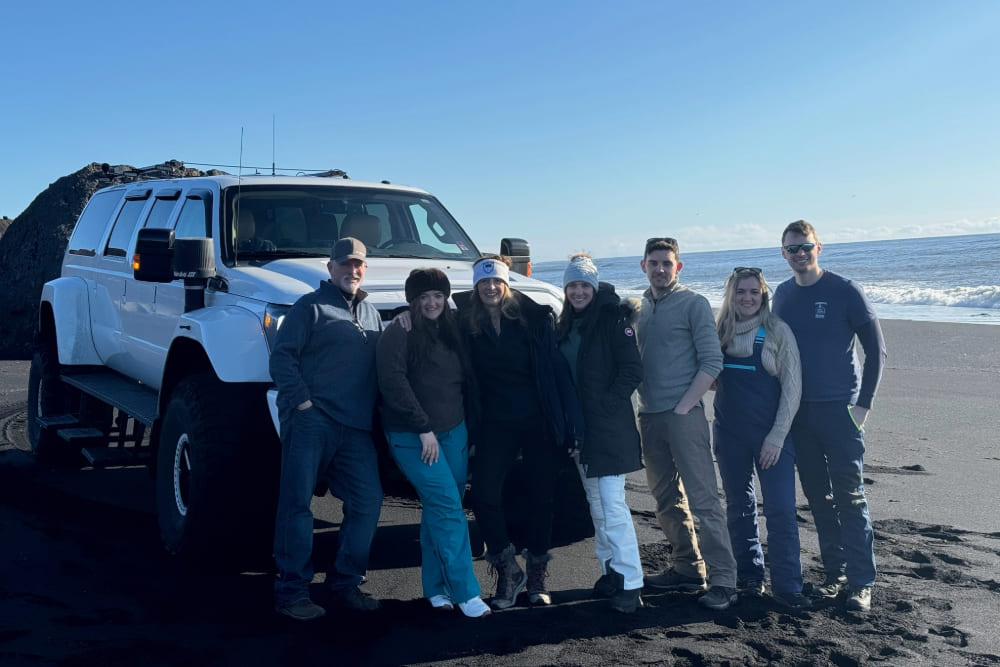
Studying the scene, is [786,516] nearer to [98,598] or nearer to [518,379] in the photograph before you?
[518,379]

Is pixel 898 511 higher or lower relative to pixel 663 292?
lower

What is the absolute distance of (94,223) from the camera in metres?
8.34

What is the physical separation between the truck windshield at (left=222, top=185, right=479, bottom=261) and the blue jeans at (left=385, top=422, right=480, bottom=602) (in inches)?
71.6

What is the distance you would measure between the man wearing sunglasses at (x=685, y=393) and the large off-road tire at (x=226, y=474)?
2092 mm

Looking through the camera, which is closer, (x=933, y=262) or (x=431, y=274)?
(x=431, y=274)

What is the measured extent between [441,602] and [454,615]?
96 mm

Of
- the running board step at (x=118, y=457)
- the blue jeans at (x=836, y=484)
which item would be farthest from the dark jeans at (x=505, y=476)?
the running board step at (x=118, y=457)

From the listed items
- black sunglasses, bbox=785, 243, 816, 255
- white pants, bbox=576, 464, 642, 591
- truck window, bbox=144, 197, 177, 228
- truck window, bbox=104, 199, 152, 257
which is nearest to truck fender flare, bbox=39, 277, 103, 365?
truck window, bbox=104, 199, 152, 257

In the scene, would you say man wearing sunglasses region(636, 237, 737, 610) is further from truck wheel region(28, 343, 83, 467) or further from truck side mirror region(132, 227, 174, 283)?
truck wheel region(28, 343, 83, 467)

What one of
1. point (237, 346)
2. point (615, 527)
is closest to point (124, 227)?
point (237, 346)

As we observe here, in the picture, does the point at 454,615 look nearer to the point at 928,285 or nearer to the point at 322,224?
the point at 322,224

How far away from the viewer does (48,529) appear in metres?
6.21

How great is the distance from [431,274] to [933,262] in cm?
4889

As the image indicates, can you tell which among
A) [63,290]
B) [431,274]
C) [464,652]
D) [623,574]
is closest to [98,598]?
[464,652]
